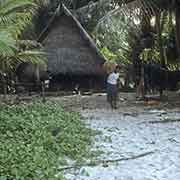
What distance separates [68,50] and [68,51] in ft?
0.16

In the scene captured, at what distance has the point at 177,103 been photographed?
14.3 m

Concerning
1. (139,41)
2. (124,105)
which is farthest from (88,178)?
(139,41)

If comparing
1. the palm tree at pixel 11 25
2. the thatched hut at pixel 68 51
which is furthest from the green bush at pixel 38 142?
the thatched hut at pixel 68 51

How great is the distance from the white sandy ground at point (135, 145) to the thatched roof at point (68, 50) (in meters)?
9.05

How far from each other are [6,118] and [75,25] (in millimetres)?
13118

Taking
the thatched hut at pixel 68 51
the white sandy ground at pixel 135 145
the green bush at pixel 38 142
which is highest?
the thatched hut at pixel 68 51

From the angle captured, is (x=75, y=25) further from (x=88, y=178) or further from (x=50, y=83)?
(x=88, y=178)

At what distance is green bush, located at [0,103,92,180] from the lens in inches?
216

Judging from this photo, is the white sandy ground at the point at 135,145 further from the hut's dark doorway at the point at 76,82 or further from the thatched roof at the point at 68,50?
the hut's dark doorway at the point at 76,82

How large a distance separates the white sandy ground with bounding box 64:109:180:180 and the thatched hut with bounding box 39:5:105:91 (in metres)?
9.05

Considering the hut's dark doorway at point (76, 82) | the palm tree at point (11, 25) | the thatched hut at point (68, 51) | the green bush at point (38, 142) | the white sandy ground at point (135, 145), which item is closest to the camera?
the green bush at point (38, 142)

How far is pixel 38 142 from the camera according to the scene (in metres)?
6.98

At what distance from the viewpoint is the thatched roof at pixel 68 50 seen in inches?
837

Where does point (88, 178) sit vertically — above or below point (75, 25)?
below
